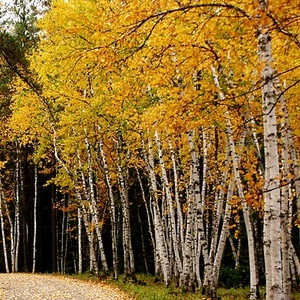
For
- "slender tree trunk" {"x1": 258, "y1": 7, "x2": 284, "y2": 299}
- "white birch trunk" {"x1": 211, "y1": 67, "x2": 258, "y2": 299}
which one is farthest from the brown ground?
"slender tree trunk" {"x1": 258, "y1": 7, "x2": 284, "y2": 299}

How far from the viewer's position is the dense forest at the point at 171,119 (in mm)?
5695

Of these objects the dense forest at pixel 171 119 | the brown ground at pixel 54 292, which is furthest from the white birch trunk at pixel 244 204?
the brown ground at pixel 54 292

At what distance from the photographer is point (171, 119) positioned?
6672mm

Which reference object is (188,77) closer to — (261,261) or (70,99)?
(70,99)

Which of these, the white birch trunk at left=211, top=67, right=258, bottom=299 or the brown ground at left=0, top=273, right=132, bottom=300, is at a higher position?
the white birch trunk at left=211, top=67, right=258, bottom=299

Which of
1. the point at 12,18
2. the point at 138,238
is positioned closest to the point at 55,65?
the point at 12,18

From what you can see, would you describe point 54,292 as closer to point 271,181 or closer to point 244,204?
point 244,204

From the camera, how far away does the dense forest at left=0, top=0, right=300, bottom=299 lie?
5695 mm

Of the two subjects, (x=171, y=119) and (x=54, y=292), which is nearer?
(x=171, y=119)

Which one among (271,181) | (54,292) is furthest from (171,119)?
(54,292)

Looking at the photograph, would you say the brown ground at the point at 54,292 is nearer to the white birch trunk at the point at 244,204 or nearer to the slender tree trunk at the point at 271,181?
the white birch trunk at the point at 244,204

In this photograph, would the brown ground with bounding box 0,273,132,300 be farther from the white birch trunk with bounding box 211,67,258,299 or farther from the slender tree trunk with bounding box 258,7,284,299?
the slender tree trunk with bounding box 258,7,284,299

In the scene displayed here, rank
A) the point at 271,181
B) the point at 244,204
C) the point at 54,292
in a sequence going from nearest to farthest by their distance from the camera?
the point at 271,181
the point at 244,204
the point at 54,292

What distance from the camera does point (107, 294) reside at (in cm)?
1224
